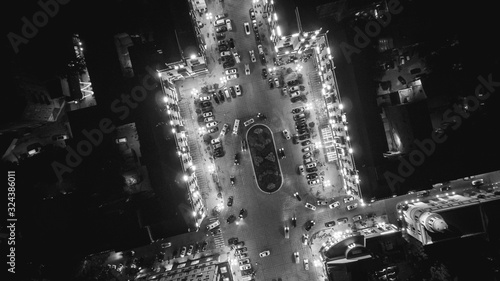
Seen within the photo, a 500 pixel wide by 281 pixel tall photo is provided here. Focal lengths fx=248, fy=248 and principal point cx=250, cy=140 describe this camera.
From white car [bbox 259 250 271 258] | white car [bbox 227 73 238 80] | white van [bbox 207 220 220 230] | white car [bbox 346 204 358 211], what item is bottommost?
white car [bbox 259 250 271 258]

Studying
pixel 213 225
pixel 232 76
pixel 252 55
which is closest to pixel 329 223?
pixel 213 225

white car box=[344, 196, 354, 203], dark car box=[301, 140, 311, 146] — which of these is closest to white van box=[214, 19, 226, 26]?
dark car box=[301, 140, 311, 146]

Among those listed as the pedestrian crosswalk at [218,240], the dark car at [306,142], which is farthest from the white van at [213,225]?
the dark car at [306,142]

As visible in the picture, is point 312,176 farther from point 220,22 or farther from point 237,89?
point 220,22

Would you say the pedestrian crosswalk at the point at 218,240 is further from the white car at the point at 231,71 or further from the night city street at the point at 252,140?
the white car at the point at 231,71

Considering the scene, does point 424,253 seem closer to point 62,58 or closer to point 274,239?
point 274,239

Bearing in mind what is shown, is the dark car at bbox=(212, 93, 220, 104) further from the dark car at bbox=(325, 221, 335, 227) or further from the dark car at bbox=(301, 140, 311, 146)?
the dark car at bbox=(325, 221, 335, 227)
